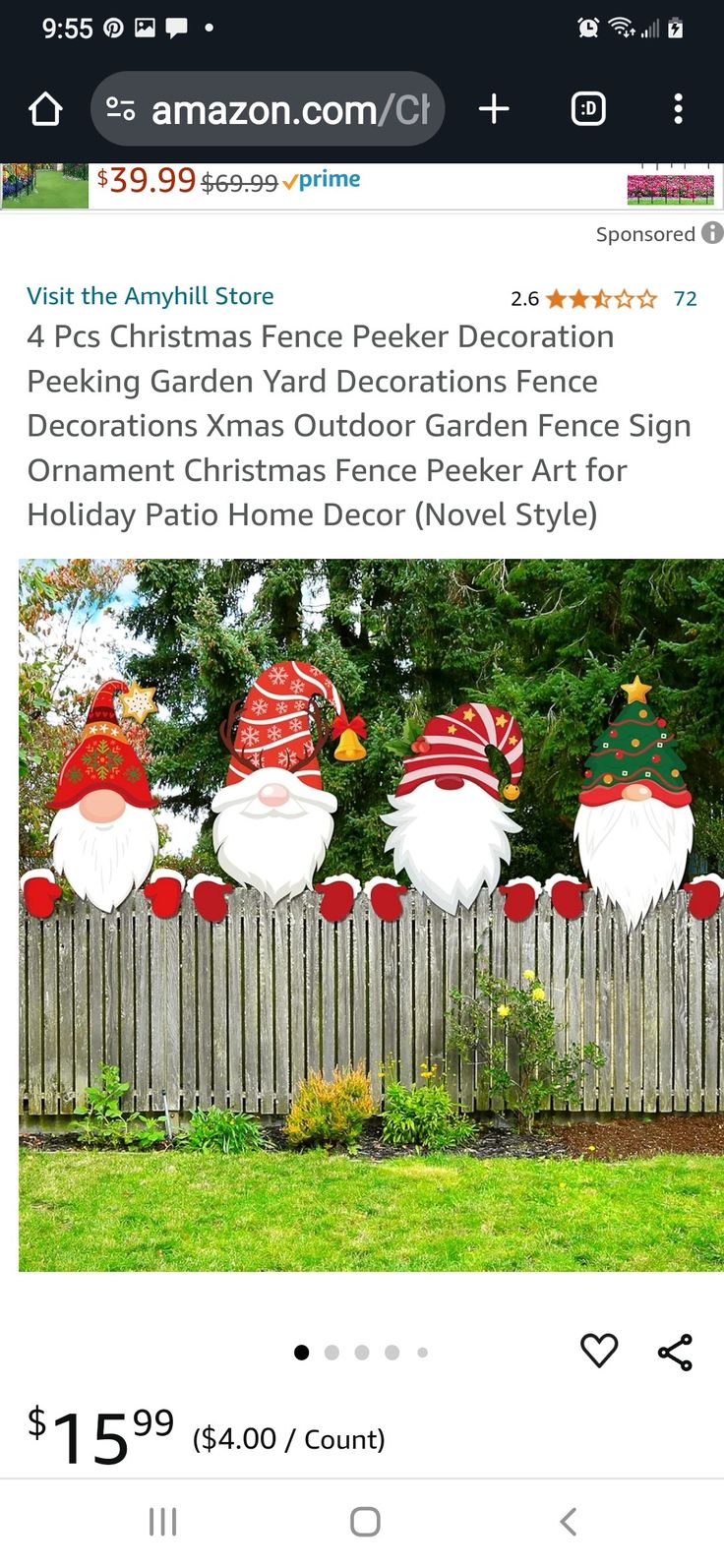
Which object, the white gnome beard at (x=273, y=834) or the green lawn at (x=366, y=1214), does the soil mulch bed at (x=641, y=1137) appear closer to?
the green lawn at (x=366, y=1214)

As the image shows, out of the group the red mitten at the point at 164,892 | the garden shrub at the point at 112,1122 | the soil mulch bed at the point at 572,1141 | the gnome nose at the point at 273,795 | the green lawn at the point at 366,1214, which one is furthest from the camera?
the red mitten at the point at 164,892

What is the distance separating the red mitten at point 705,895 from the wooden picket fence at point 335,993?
2.5 inches

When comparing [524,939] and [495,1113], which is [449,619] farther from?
[495,1113]

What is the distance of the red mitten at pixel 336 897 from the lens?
612cm

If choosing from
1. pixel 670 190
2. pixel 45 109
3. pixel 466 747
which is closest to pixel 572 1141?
pixel 466 747

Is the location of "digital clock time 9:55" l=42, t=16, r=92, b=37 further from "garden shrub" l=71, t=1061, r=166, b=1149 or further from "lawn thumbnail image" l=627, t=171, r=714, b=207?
"garden shrub" l=71, t=1061, r=166, b=1149

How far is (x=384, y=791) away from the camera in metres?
9.47

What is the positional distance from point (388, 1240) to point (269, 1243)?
1.74 feet

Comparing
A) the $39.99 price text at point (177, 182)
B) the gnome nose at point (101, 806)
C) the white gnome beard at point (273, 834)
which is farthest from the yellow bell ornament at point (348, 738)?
the $39.99 price text at point (177, 182)

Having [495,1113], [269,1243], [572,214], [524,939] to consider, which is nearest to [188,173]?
[572,214]
